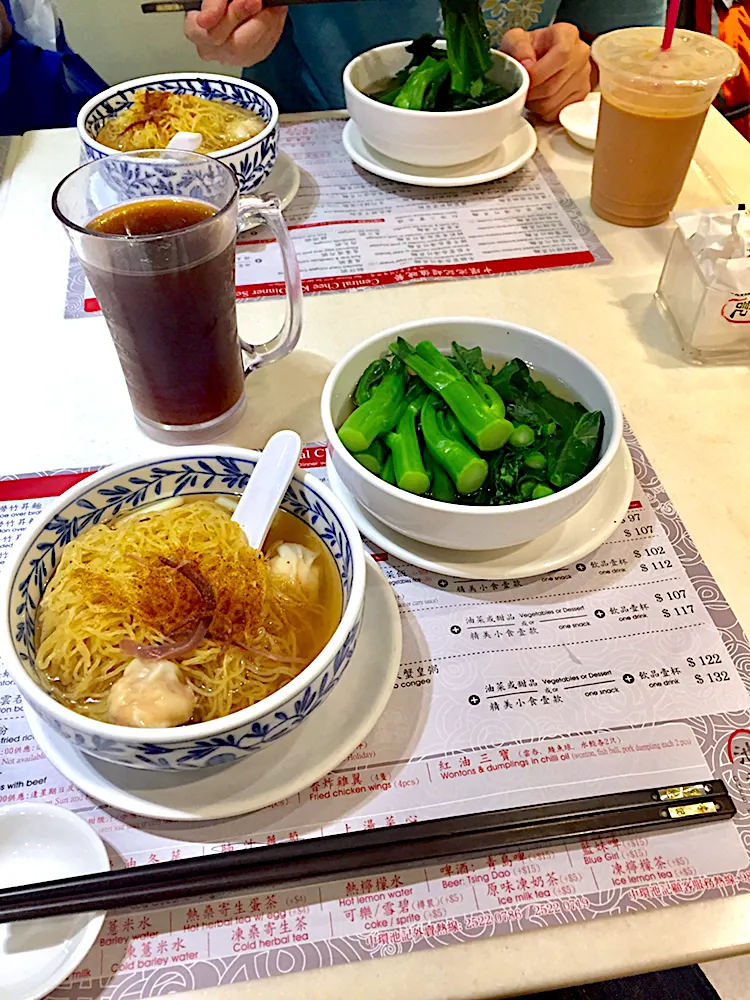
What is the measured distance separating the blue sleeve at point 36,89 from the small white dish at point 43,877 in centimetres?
180

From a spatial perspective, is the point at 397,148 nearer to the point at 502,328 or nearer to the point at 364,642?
the point at 502,328

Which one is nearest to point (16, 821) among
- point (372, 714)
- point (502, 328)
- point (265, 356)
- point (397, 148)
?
A: point (372, 714)

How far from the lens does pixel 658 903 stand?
1.99ft

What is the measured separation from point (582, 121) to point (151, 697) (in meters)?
1.41

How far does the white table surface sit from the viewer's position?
58cm

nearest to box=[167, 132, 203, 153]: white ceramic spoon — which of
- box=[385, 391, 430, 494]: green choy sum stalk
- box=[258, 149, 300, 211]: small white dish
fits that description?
box=[258, 149, 300, 211]: small white dish

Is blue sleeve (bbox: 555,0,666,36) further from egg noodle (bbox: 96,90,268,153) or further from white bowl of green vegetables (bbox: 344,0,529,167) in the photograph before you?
egg noodle (bbox: 96,90,268,153)

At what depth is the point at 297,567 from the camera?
732 millimetres

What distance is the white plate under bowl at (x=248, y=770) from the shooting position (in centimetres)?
63

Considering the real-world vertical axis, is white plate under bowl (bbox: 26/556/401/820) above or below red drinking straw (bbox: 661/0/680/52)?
below

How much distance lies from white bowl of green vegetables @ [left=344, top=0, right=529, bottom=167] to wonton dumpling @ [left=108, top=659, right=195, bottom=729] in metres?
1.07

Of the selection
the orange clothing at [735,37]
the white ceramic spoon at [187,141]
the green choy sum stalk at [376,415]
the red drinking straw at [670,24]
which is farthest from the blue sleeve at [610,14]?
the green choy sum stalk at [376,415]

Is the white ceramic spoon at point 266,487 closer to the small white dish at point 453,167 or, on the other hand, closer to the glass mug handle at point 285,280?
the glass mug handle at point 285,280

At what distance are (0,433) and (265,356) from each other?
360 mm
